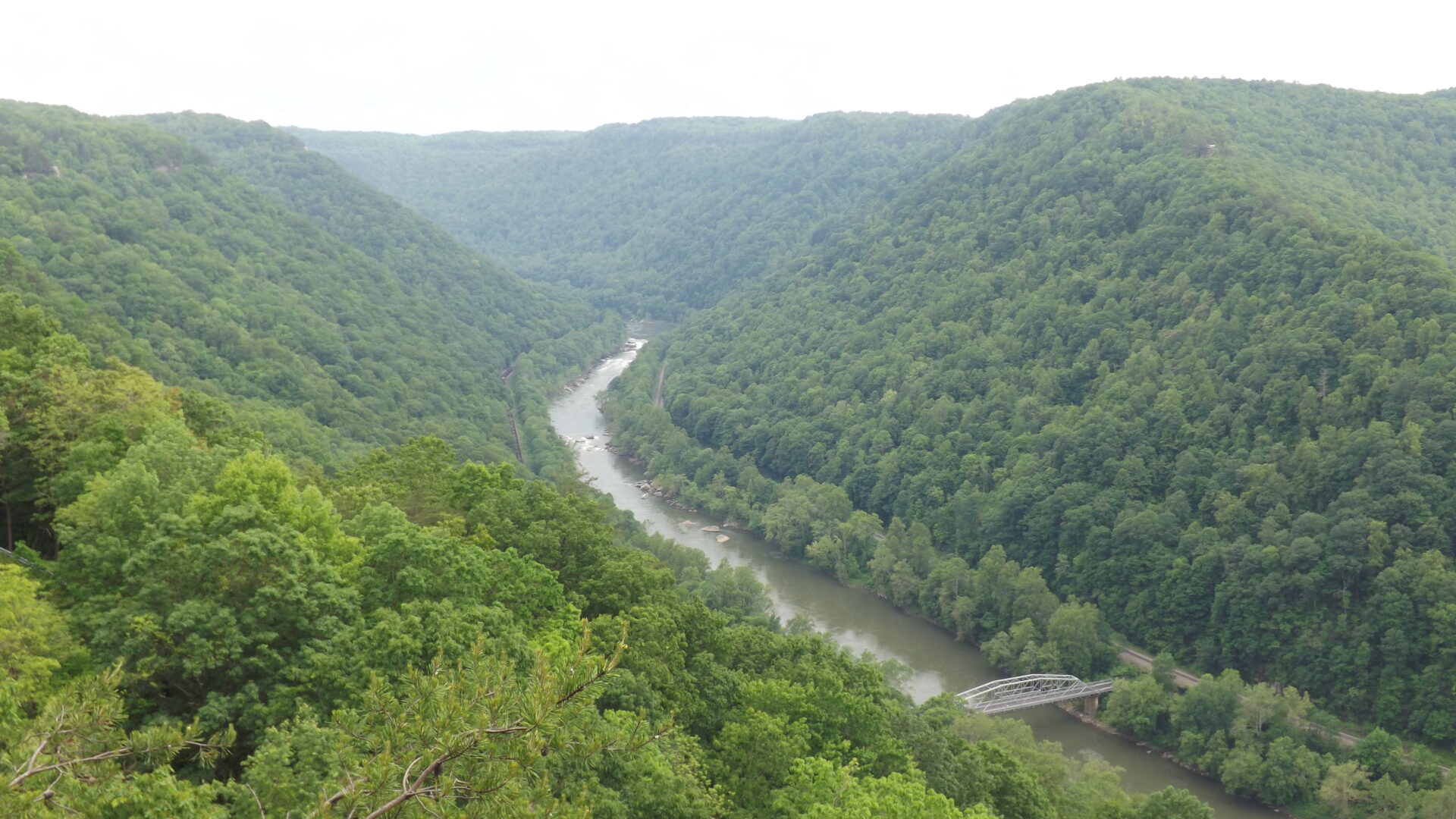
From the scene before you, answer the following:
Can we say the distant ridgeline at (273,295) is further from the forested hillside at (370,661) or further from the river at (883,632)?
the forested hillside at (370,661)

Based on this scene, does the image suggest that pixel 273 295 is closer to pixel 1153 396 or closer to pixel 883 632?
pixel 883 632

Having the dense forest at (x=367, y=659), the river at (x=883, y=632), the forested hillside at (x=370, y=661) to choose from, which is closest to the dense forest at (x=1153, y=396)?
the river at (x=883, y=632)

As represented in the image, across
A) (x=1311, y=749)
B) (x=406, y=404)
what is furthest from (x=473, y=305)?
(x=1311, y=749)

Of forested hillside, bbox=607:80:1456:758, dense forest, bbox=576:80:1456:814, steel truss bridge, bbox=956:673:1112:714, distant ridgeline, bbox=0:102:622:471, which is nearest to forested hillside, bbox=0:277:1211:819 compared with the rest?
steel truss bridge, bbox=956:673:1112:714

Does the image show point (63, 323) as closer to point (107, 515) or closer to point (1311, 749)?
point (107, 515)

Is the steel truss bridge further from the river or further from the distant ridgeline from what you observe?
the distant ridgeline

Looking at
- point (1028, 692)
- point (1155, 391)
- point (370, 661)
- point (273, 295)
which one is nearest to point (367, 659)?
point (370, 661)
